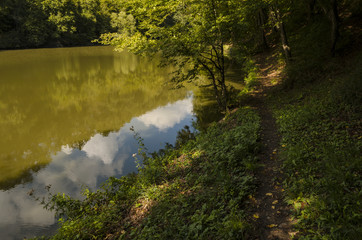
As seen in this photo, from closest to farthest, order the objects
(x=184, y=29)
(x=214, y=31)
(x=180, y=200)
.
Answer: (x=180, y=200) → (x=184, y=29) → (x=214, y=31)

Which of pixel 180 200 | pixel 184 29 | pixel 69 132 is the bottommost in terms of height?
pixel 180 200

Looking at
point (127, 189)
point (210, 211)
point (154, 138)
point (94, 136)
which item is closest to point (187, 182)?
point (210, 211)

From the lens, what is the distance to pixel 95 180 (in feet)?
30.3

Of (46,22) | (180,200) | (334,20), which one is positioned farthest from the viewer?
(46,22)

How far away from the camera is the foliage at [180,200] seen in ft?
15.2

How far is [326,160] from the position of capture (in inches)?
189

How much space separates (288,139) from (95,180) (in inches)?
288

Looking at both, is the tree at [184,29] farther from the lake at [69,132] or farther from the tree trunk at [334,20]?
the lake at [69,132]

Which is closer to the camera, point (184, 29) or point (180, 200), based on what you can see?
point (180, 200)

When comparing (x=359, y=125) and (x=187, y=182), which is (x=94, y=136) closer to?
(x=187, y=182)

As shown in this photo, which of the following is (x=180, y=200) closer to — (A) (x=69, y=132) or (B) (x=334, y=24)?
(A) (x=69, y=132)

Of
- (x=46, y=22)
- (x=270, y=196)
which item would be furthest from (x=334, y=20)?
(x=46, y=22)

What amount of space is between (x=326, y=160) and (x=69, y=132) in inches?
507

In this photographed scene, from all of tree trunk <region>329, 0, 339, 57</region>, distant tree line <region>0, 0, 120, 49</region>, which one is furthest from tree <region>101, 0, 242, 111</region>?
distant tree line <region>0, 0, 120, 49</region>
